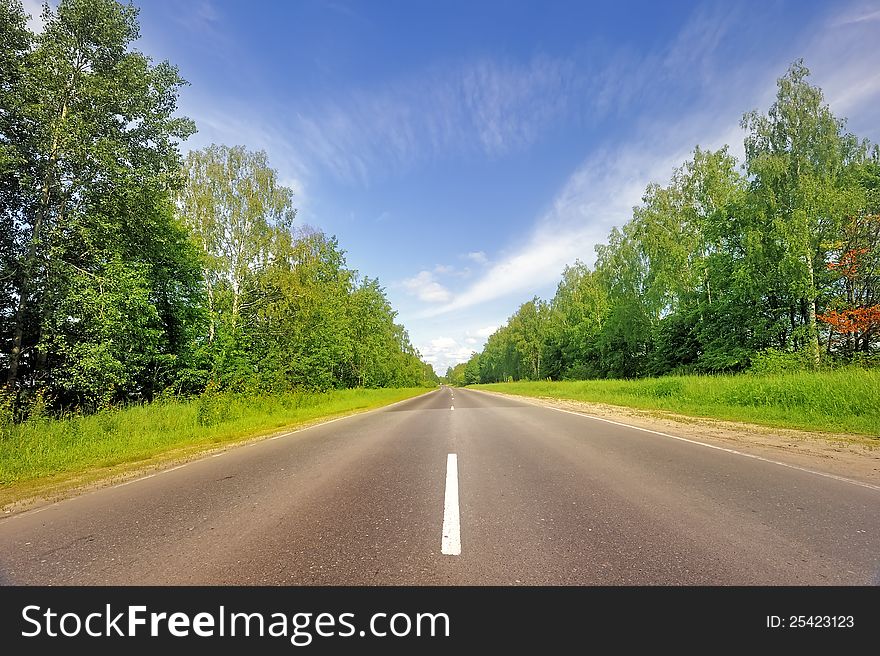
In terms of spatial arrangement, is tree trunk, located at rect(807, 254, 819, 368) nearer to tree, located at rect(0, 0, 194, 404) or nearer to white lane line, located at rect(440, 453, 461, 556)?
white lane line, located at rect(440, 453, 461, 556)

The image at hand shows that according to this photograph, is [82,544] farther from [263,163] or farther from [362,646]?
[263,163]

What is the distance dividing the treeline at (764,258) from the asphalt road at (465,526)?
19958mm

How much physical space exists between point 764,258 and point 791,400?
14661 mm

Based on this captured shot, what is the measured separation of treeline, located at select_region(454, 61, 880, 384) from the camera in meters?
19.2

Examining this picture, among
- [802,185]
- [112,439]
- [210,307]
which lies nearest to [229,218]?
[210,307]

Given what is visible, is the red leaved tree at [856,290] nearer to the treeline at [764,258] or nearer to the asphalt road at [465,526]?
the treeline at [764,258]

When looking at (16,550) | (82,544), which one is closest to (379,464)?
(82,544)

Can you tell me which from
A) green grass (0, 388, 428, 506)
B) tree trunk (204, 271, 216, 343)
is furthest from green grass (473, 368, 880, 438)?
tree trunk (204, 271, 216, 343)

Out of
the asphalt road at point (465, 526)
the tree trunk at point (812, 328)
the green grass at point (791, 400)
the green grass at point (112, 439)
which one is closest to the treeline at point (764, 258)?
the tree trunk at point (812, 328)

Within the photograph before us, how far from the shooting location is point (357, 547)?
122 inches

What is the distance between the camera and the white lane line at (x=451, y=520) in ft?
9.92

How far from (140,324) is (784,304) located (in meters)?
33.6

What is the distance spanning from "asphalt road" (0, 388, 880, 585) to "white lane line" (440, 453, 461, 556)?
0.02 m

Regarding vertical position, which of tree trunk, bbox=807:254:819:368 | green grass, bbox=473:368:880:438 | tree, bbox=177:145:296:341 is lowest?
green grass, bbox=473:368:880:438
